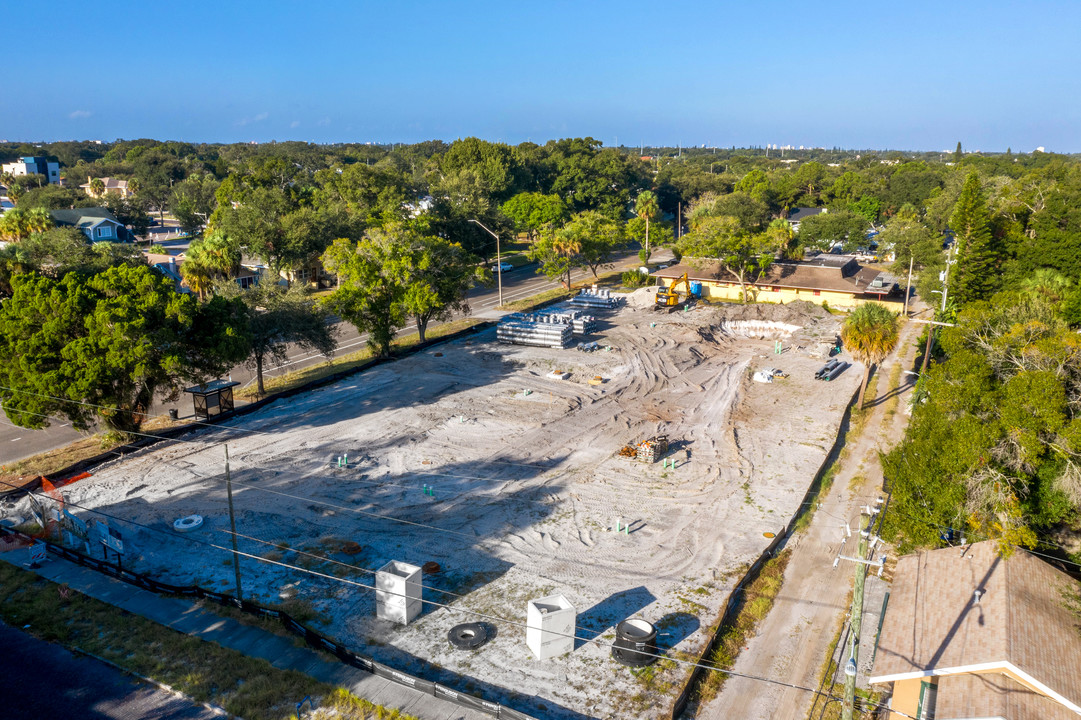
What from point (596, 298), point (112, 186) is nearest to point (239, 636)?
point (596, 298)

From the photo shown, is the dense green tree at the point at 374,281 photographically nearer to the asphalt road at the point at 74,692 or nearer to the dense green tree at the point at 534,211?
Answer: the asphalt road at the point at 74,692

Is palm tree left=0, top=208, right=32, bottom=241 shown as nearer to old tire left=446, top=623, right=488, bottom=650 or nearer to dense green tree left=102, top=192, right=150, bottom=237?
dense green tree left=102, top=192, right=150, bottom=237

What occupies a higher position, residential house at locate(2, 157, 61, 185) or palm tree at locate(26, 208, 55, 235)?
residential house at locate(2, 157, 61, 185)

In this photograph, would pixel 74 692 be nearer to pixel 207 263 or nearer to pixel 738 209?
pixel 207 263

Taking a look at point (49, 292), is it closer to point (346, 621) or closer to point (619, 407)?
point (346, 621)

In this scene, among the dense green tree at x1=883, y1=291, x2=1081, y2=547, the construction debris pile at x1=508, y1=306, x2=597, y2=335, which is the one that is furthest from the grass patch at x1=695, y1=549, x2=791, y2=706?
the construction debris pile at x1=508, y1=306, x2=597, y2=335

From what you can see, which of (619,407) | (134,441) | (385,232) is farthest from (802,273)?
(134,441)
